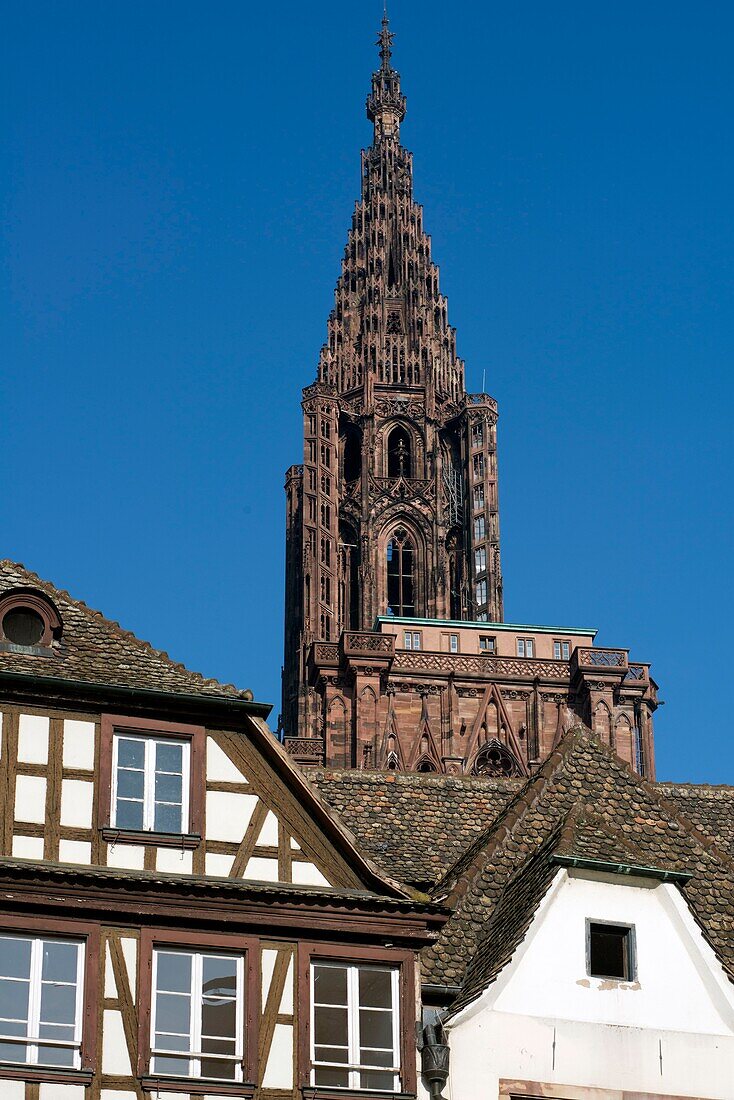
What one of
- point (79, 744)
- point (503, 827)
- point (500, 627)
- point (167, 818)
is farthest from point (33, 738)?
point (500, 627)

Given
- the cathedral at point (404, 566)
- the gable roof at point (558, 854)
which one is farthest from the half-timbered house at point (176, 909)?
the cathedral at point (404, 566)

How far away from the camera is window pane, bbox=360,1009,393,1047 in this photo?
82.1ft

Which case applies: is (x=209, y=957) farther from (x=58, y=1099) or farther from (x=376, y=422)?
(x=376, y=422)

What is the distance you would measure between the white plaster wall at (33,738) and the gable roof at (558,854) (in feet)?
14.9

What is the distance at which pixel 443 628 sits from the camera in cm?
9331

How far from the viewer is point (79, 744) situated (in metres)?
25.8

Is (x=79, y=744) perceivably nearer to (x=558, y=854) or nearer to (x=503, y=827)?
(x=558, y=854)

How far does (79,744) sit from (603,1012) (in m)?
5.97

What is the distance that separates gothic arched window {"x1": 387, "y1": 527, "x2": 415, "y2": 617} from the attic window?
273ft

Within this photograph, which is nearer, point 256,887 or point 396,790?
point 256,887

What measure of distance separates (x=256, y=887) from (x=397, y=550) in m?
88.8

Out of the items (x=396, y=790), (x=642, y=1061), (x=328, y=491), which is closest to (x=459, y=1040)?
(x=642, y=1061)

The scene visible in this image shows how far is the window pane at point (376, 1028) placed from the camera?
82.1 feet

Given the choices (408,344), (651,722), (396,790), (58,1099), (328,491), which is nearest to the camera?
(58,1099)
